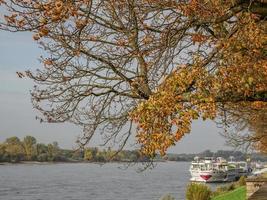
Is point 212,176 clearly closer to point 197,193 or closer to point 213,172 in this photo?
point 213,172

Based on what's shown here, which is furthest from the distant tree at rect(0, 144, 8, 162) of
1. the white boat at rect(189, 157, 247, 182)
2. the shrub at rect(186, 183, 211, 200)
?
the shrub at rect(186, 183, 211, 200)

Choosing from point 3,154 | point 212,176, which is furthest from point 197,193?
point 3,154

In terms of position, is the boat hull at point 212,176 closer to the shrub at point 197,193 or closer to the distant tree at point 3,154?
the shrub at point 197,193

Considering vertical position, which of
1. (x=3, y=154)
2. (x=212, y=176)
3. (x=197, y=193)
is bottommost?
(x=197, y=193)

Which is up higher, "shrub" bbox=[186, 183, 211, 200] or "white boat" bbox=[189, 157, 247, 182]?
"white boat" bbox=[189, 157, 247, 182]

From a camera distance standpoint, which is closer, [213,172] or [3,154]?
[213,172]

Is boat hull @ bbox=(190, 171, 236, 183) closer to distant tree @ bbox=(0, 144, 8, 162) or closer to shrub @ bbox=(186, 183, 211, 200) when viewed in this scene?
shrub @ bbox=(186, 183, 211, 200)

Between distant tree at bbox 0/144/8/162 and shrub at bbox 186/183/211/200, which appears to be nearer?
shrub at bbox 186/183/211/200

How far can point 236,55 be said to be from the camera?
977 centimetres

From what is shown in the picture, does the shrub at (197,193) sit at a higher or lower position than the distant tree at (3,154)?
lower

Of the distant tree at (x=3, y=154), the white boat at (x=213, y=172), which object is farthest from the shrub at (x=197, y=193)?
the distant tree at (x=3, y=154)

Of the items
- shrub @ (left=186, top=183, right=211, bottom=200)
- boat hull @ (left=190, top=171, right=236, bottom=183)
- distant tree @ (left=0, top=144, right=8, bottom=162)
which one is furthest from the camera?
distant tree @ (left=0, top=144, right=8, bottom=162)

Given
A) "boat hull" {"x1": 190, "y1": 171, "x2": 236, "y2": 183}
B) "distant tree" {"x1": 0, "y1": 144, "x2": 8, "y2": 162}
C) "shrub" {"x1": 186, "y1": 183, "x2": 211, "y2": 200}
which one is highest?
"distant tree" {"x1": 0, "y1": 144, "x2": 8, "y2": 162}

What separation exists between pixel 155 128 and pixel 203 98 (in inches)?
39.3
